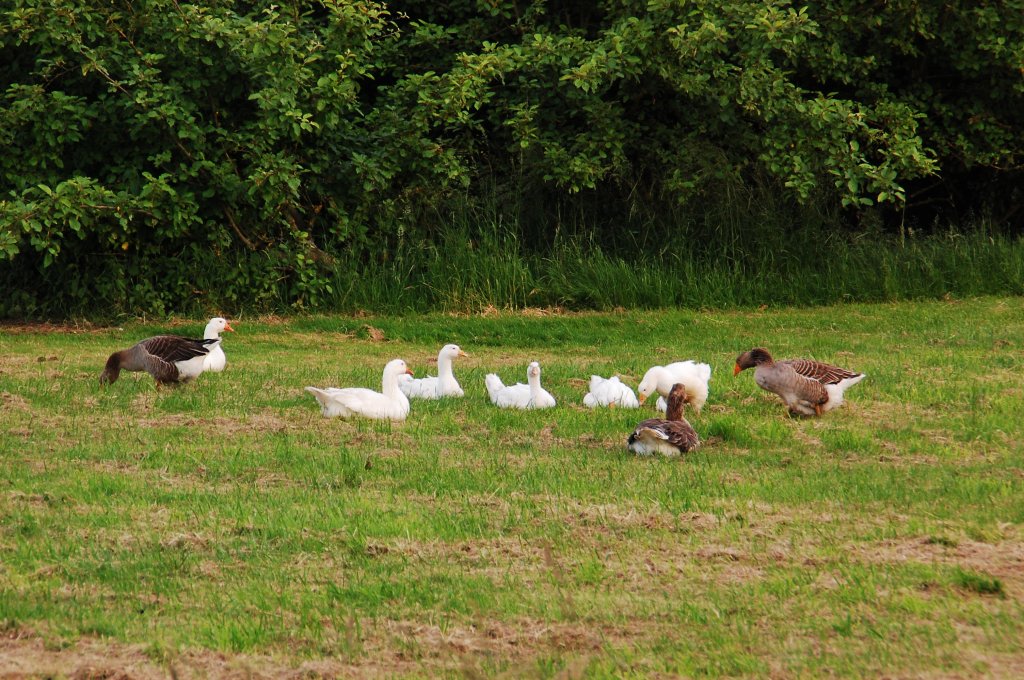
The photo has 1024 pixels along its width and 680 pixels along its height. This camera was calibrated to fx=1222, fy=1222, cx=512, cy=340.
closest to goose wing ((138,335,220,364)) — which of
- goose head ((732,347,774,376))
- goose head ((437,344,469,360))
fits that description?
goose head ((437,344,469,360))

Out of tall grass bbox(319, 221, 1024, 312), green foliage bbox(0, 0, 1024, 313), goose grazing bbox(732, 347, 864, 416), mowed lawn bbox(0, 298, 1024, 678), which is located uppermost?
green foliage bbox(0, 0, 1024, 313)

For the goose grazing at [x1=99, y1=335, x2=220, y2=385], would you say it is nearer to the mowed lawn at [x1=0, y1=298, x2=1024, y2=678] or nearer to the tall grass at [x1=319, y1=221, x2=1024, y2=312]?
the mowed lawn at [x1=0, y1=298, x2=1024, y2=678]

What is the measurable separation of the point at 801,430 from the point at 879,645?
15.1 ft

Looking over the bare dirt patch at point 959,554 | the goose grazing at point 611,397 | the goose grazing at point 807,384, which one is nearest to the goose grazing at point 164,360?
the goose grazing at point 611,397

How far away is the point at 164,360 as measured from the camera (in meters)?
11.3

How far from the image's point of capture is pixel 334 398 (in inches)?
393

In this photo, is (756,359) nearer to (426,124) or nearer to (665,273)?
(665,273)

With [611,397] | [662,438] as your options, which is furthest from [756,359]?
[662,438]

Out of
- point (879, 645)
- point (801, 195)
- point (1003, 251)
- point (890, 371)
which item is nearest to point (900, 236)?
point (1003, 251)

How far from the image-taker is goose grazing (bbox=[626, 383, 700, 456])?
8547 mm

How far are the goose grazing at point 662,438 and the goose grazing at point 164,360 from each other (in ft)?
15.3

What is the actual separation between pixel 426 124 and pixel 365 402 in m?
8.26

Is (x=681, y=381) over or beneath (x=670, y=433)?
over

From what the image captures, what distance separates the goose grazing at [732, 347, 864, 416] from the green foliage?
7.28 meters
